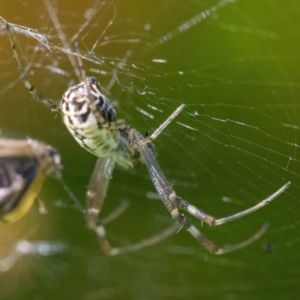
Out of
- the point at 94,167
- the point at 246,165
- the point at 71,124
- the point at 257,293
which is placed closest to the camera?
the point at 71,124

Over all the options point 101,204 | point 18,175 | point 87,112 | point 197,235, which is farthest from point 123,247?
point 87,112

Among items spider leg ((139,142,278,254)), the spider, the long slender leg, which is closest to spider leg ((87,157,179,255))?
the spider

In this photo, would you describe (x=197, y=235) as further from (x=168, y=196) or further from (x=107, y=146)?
(x=107, y=146)

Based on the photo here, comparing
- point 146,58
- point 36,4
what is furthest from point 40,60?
point 146,58

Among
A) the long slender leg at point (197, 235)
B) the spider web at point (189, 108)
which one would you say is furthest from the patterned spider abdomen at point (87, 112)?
the long slender leg at point (197, 235)

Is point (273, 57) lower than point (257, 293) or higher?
higher

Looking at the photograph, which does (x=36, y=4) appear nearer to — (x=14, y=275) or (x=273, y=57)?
(x=273, y=57)

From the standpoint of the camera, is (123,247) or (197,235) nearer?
(197,235)
